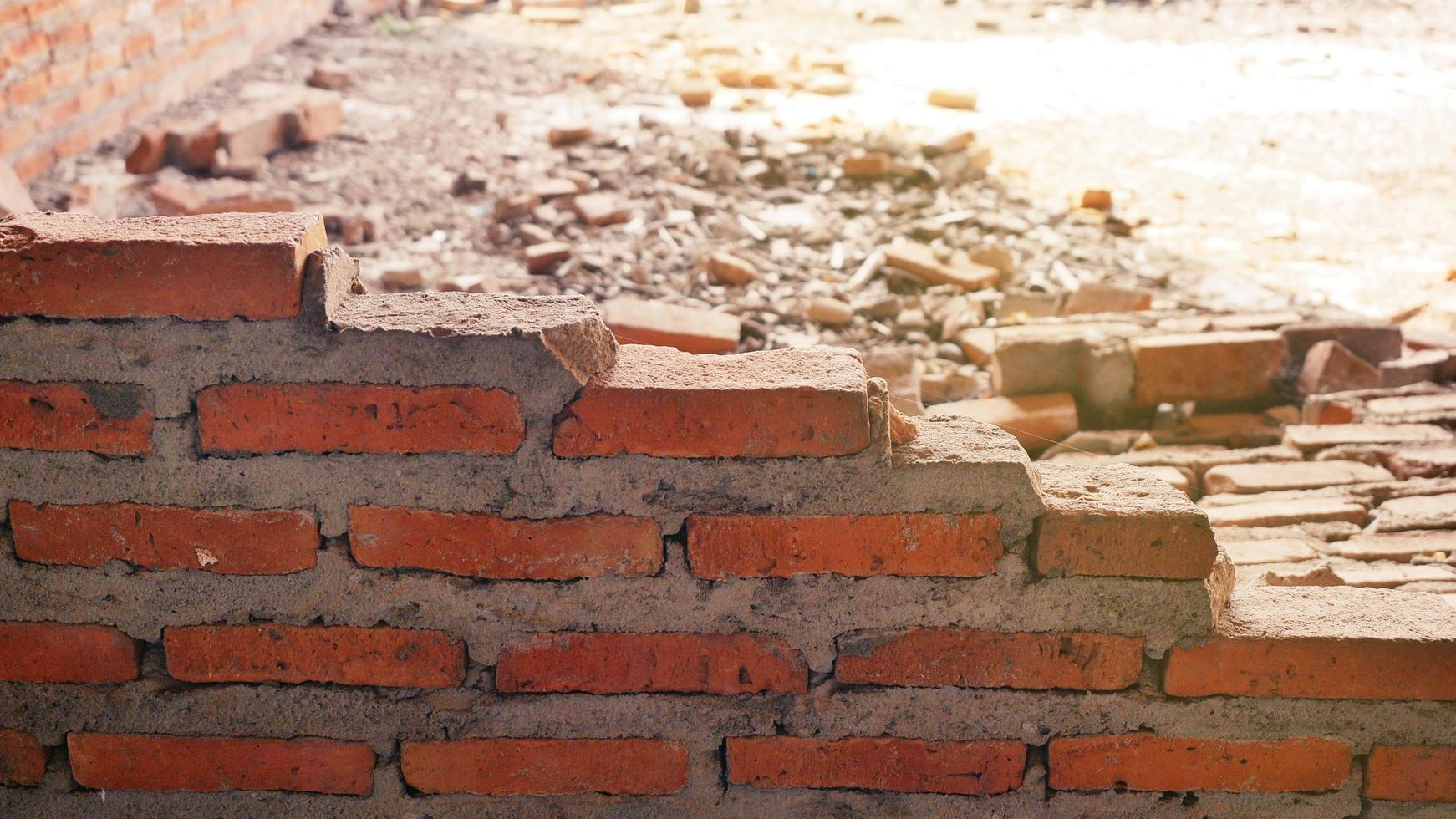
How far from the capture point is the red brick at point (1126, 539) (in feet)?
5.89

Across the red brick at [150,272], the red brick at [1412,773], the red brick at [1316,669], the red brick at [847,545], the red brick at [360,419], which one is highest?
the red brick at [150,272]

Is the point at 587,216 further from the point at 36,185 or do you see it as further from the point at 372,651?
the point at 372,651

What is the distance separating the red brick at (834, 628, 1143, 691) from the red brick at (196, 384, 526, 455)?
603 millimetres

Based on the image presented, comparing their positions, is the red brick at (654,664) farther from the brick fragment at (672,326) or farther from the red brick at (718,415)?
the brick fragment at (672,326)

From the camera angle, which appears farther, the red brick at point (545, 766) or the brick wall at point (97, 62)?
the brick wall at point (97, 62)

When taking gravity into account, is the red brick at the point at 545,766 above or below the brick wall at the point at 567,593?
below

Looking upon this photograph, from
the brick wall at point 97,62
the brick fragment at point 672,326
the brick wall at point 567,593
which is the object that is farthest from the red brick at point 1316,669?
the brick wall at point 97,62

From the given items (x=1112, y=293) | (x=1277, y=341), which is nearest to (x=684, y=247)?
(x=1112, y=293)

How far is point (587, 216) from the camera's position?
520 centimetres

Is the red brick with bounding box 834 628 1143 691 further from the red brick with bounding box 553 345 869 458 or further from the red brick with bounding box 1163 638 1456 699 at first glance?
the red brick with bounding box 553 345 869 458

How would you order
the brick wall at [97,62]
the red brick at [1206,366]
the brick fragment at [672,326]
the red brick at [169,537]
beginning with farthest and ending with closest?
the brick wall at [97,62], the brick fragment at [672,326], the red brick at [1206,366], the red brick at [169,537]

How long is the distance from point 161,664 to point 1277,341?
3035 millimetres

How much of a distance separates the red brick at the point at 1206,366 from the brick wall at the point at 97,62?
Result: 13.5 feet

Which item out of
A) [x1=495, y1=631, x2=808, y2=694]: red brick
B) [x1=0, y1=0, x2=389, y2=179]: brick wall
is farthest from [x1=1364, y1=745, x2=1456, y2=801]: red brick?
[x1=0, y1=0, x2=389, y2=179]: brick wall
